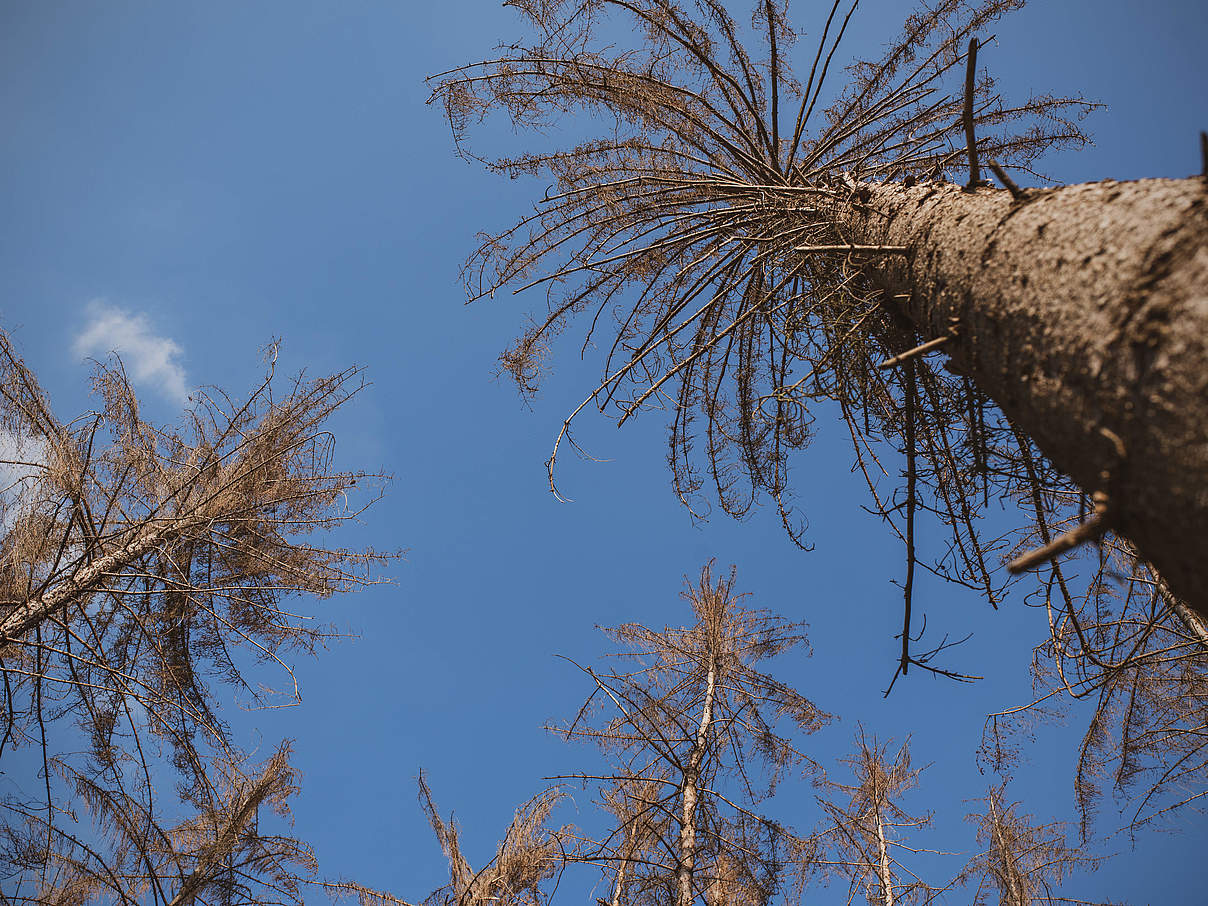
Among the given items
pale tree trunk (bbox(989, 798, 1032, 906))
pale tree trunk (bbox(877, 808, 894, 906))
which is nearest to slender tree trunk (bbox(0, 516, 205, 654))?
pale tree trunk (bbox(877, 808, 894, 906))

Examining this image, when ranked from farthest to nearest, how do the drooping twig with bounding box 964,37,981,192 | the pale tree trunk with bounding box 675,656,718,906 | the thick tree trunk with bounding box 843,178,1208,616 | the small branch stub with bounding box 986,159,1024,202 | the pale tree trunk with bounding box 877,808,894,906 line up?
the pale tree trunk with bounding box 877,808,894,906
the pale tree trunk with bounding box 675,656,718,906
the drooping twig with bounding box 964,37,981,192
the small branch stub with bounding box 986,159,1024,202
the thick tree trunk with bounding box 843,178,1208,616

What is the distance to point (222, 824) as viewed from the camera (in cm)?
508

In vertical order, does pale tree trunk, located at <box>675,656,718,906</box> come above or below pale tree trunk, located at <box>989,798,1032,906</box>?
above

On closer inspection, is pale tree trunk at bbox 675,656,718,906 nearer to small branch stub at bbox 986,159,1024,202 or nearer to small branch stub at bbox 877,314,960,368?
small branch stub at bbox 877,314,960,368

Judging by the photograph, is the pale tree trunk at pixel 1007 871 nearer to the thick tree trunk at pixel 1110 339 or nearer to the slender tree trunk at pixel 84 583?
the thick tree trunk at pixel 1110 339

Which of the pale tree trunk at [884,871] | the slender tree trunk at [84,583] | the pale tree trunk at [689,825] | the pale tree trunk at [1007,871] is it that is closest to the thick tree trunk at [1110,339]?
the pale tree trunk at [689,825]

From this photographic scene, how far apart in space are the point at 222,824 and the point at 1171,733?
24.7ft

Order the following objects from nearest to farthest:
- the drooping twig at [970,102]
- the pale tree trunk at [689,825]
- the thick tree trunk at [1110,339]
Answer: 1. the thick tree trunk at [1110,339]
2. the drooping twig at [970,102]
3. the pale tree trunk at [689,825]

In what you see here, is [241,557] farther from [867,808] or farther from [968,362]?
[867,808]

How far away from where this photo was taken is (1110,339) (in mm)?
895

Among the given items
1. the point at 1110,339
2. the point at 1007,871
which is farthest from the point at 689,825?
the point at 1110,339

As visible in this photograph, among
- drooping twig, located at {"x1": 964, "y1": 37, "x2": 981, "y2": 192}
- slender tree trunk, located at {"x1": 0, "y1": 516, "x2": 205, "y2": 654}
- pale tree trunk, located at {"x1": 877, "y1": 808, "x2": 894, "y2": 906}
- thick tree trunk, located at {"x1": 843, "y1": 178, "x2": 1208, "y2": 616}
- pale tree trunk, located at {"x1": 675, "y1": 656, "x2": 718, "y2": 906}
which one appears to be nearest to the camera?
thick tree trunk, located at {"x1": 843, "y1": 178, "x2": 1208, "y2": 616}

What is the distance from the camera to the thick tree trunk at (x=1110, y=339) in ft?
2.50

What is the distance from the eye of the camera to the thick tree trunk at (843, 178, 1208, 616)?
2.50 ft
